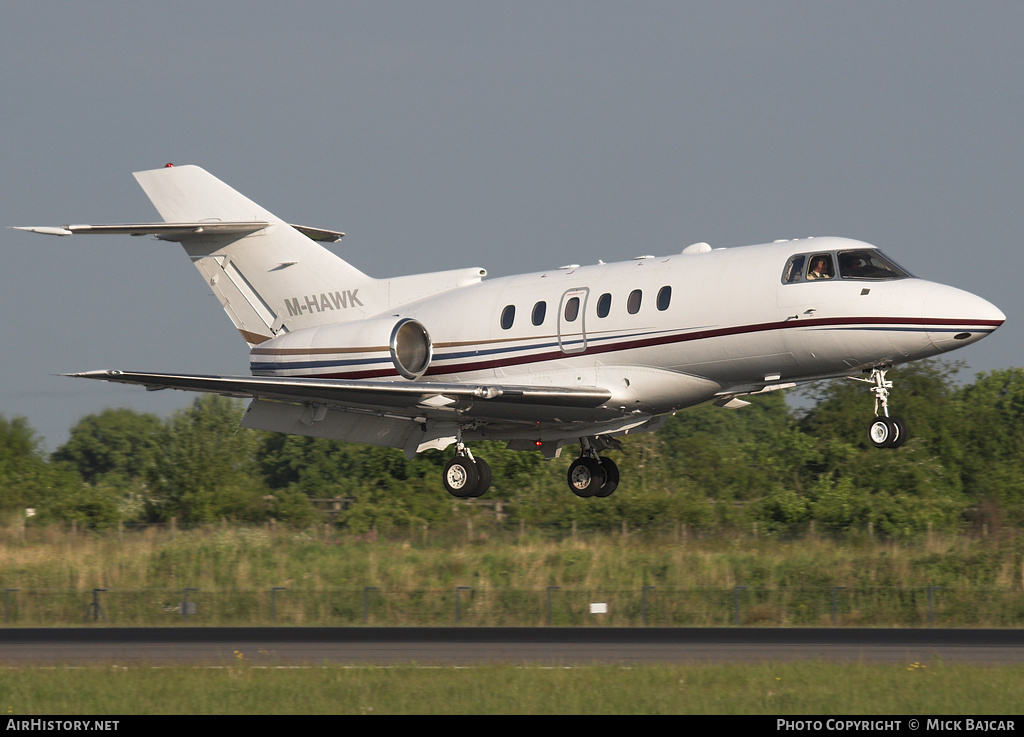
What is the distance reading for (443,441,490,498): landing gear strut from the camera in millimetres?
22984

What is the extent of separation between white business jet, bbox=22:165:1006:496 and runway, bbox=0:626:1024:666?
10.2 feet

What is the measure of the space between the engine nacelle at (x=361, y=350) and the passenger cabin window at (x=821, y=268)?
23.8ft

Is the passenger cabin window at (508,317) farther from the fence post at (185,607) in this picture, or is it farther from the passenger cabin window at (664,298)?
the fence post at (185,607)

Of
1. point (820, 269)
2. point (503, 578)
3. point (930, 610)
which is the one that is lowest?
point (930, 610)

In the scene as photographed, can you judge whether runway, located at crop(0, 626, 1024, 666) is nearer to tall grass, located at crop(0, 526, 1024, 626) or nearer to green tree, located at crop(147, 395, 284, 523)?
tall grass, located at crop(0, 526, 1024, 626)

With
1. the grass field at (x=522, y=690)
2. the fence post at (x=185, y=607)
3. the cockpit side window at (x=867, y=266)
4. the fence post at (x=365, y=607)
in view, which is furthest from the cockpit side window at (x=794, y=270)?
the fence post at (x=185, y=607)

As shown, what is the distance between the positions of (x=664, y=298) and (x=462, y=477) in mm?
5257

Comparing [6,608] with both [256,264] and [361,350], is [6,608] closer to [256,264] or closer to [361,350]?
[256,264]

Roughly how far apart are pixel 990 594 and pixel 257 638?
16796 millimetres

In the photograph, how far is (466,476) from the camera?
2302 cm

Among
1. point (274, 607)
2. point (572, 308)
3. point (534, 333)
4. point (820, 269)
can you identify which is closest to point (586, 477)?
point (534, 333)

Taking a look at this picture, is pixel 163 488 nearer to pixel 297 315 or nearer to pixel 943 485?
pixel 297 315

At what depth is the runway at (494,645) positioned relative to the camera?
21766mm

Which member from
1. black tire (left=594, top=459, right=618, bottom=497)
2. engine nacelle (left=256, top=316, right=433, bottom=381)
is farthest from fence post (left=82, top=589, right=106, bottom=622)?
black tire (left=594, top=459, right=618, bottom=497)
